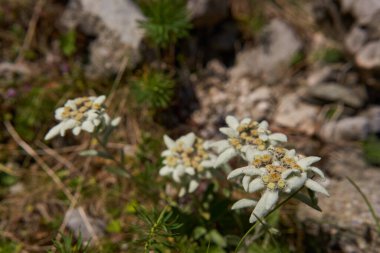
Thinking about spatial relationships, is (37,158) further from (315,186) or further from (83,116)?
(315,186)

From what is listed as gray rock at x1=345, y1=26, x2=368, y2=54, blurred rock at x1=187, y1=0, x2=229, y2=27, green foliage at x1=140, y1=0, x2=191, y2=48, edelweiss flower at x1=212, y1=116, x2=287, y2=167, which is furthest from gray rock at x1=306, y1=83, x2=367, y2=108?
edelweiss flower at x1=212, y1=116, x2=287, y2=167

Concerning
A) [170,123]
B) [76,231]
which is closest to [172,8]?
[170,123]

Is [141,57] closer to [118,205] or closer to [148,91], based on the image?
[148,91]

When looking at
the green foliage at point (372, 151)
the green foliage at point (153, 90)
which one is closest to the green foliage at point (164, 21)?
the green foliage at point (153, 90)

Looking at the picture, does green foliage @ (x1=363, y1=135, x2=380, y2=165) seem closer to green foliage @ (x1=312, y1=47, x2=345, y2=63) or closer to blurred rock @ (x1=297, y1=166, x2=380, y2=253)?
blurred rock @ (x1=297, y1=166, x2=380, y2=253)

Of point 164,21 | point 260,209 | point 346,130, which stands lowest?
point 346,130

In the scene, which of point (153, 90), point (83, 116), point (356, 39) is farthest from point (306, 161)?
point (356, 39)

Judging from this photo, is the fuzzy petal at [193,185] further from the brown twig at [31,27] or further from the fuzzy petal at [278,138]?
the brown twig at [31,27]
